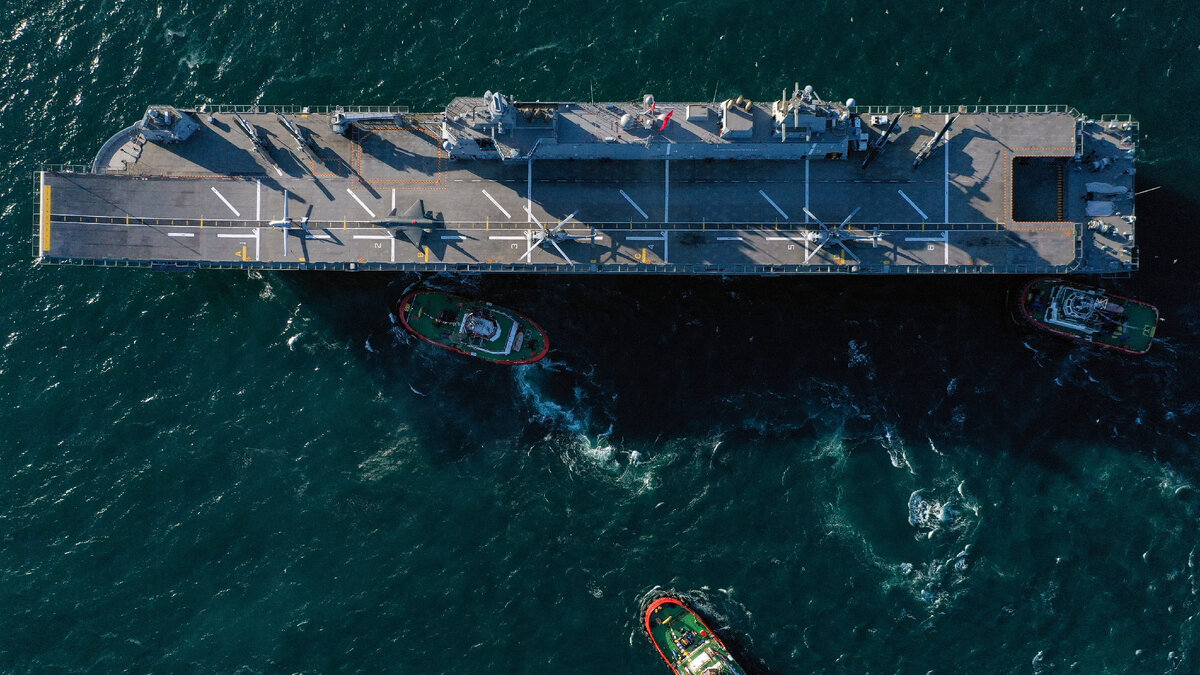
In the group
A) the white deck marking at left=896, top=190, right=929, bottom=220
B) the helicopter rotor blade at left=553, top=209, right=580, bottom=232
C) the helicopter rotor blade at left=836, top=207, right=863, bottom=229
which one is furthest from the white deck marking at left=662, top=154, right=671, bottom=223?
the white deck marking at left=896, top=190, right=929, bottom=220

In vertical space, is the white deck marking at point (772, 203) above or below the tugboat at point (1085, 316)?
above

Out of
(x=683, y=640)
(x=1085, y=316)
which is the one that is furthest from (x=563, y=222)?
(x=1085, y=316)

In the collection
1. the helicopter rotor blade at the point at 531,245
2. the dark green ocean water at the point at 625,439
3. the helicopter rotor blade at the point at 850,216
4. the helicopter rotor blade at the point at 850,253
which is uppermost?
the helicopter rotor blade at the point at 850,216

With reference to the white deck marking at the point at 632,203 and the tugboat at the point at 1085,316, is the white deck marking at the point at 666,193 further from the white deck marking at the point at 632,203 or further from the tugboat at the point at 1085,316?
the tugboat at the point at 1085,316

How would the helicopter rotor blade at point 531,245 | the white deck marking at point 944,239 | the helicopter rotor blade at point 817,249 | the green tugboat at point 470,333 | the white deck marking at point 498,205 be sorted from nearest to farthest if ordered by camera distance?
the helicopter rotor blade at point 817,249, the helicopter rotor blade at point 531,245, the white deck marking at point 944,239, the white deck marking at point 498,205, the green tugboat at point 470,333

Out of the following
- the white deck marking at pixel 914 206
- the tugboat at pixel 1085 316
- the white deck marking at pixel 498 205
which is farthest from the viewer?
the tugboat at pixel 1085 316

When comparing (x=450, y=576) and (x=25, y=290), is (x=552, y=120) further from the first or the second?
(x=25, y=290)

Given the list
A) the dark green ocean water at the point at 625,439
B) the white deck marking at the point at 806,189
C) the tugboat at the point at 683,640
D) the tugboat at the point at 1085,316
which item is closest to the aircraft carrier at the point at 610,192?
the white deck marking at the point at 806,189

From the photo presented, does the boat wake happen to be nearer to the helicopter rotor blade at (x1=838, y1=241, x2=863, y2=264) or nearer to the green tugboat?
the green tugboat
